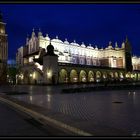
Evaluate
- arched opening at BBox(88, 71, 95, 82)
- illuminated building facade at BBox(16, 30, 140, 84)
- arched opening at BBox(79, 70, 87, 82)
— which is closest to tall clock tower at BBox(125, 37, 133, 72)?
illuminated building facade at BBox(16, 30, 140, 84)

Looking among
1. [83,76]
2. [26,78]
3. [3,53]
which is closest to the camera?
[26,78]

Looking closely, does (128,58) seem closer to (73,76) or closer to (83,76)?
(83,76)

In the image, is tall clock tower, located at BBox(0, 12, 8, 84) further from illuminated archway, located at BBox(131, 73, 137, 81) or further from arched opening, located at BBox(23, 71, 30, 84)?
illuminated archway, located at BBox(131, 73, 137, 81)

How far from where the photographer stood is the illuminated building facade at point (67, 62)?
6424 centimetres

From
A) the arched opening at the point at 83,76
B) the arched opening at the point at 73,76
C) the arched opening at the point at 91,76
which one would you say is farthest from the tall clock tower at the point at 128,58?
the arched opening at the point at 73,76

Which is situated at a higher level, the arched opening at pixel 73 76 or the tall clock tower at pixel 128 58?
the tall clock tower at pixel 128 58

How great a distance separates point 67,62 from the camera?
108312mm

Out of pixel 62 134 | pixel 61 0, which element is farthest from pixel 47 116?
pixel 61 0

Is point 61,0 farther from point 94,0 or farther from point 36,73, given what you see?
point 36,73

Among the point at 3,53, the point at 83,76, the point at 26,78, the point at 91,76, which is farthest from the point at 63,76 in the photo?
the point at 3,53

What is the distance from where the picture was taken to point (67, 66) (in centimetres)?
7656

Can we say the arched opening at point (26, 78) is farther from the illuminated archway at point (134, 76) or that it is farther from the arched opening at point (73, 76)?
the illuminated archway at point (134, 76)

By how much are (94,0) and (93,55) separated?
127237mm

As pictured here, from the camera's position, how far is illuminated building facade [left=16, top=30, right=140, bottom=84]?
64238 millimetres
